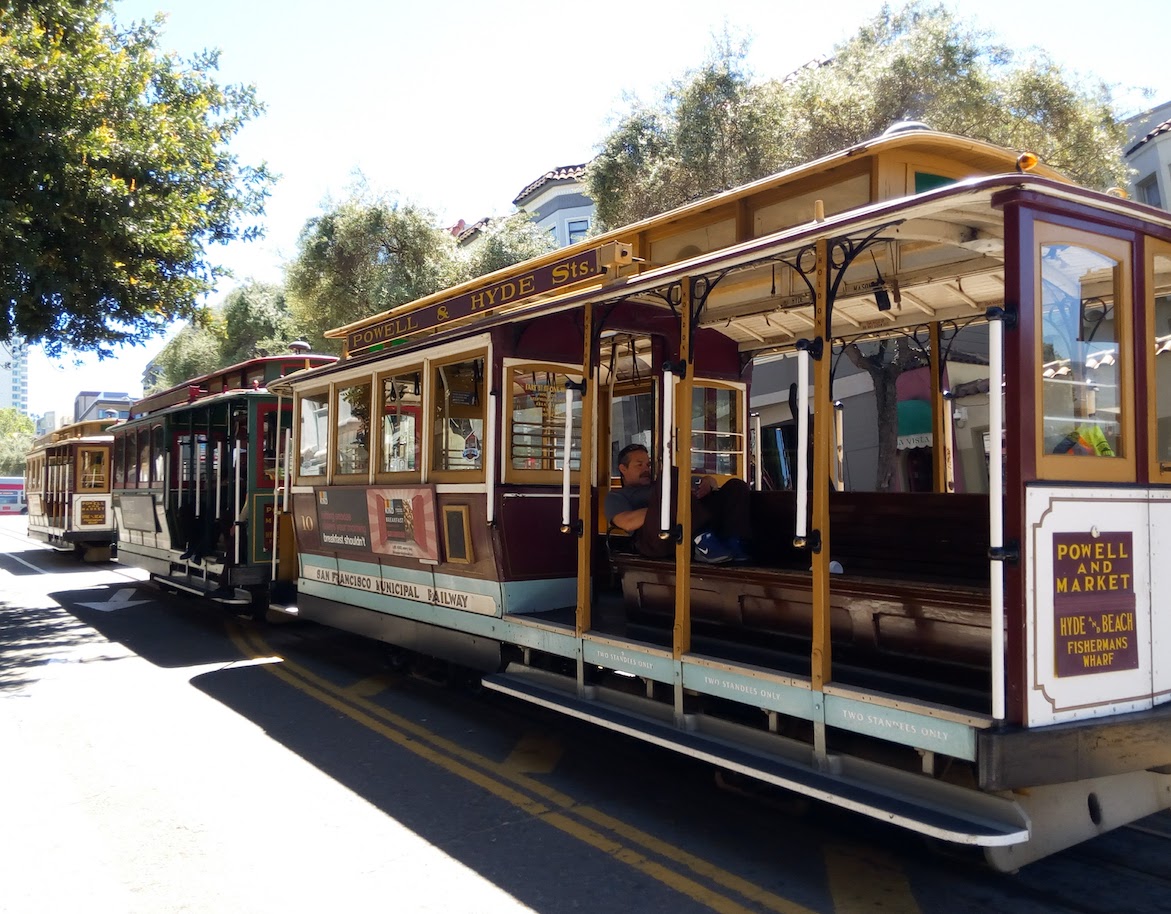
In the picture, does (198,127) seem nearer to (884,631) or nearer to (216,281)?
(216,281)

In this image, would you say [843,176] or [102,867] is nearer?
[102,867]

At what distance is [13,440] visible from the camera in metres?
94.0

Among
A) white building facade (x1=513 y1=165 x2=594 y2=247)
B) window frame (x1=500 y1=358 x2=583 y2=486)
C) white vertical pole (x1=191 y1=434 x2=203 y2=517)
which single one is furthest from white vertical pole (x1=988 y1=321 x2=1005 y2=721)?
white building facade (x1=513 y1=165 x2=594 y2=247)

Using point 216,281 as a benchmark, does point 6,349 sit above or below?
below

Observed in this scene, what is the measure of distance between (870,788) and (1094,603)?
1.17 metres

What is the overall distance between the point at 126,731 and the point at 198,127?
368 inches

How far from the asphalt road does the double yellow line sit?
0.01m

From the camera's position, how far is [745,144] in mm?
14086

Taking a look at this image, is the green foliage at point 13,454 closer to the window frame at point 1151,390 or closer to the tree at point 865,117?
the tree at point 865,117

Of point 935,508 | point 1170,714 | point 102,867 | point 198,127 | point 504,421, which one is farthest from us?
point 198,127

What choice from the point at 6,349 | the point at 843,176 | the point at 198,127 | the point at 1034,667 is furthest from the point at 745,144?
the point at 1034,667

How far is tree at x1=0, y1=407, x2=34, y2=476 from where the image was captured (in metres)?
88.4

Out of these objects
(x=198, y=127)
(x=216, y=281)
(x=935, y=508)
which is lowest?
(x=935, y=508)

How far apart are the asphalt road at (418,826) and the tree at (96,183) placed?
17.6 ft
